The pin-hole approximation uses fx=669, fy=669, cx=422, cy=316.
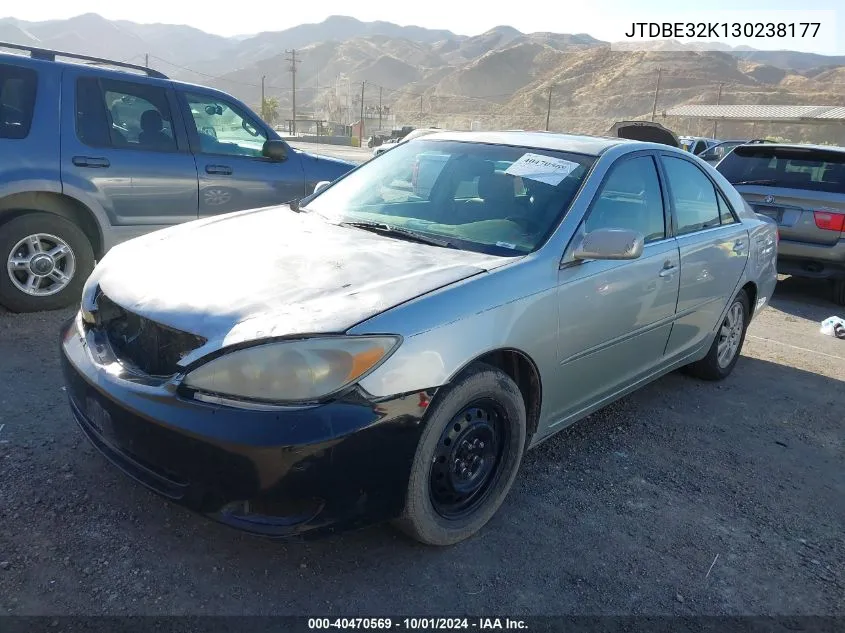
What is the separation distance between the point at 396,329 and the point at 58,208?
4045mm

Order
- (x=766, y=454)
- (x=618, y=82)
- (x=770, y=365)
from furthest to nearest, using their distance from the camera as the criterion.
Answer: (x=618, y=82) → (x=770, y=365) → (x=766, y=454)

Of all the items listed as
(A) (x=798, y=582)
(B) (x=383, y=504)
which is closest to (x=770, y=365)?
(A) (x=798, y=582)

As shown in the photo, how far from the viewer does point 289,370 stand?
85.4 inches

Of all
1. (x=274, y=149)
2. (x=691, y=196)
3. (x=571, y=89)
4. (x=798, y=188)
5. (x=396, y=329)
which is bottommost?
(x=396, y=329)

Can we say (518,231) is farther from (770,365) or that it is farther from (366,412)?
(770,365)

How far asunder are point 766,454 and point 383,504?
2.60 meters

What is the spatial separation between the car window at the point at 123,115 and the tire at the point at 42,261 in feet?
2.38

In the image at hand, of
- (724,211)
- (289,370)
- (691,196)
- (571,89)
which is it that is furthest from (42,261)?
(571,89)

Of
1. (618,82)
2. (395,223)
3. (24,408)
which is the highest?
(618,82)

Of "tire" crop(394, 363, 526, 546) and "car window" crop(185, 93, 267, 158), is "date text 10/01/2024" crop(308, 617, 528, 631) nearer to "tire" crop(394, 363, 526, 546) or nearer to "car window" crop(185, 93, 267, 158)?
"tire" crop(394, 363, 526, 546)

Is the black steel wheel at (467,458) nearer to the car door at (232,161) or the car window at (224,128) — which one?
the car door at (232,161)

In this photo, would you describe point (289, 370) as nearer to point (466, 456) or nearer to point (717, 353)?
point (466, 456)

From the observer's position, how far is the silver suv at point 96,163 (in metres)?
4.89

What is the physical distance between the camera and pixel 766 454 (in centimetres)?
385
